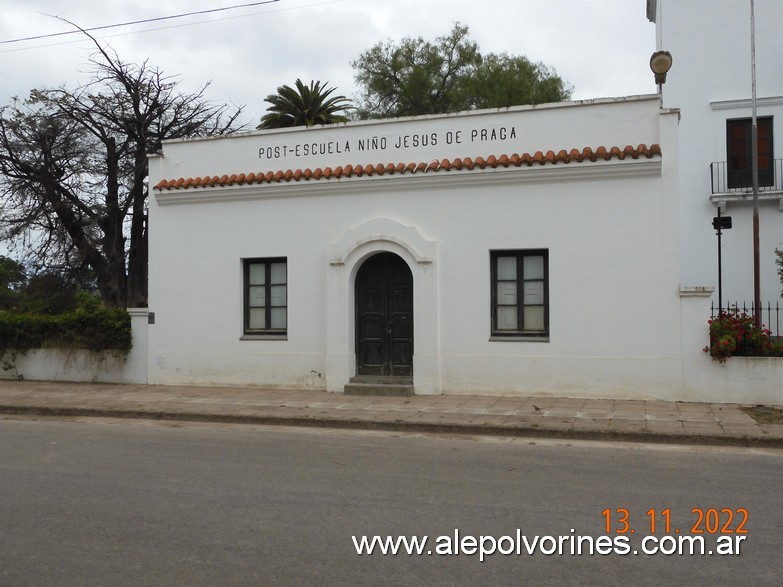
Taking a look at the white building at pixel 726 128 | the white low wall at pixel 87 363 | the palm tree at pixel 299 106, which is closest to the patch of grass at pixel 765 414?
the white building at pixel 726 128

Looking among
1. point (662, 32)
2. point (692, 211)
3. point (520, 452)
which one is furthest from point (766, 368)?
point (662, 32)

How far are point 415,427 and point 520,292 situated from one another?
3.58 m

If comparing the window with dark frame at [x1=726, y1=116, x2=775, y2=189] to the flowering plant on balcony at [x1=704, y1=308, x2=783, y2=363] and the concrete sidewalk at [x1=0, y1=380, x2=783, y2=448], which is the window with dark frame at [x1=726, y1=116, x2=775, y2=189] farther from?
the concrete sidewalk at [x1=0, y1=380, x2=783, y2=448]

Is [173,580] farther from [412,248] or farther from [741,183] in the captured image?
[741,183]

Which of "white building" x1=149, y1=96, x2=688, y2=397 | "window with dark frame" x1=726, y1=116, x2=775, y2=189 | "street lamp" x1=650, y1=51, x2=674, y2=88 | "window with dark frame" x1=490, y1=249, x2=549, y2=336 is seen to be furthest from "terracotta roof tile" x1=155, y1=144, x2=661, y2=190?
"window with dark frame" x1=726, y1=116, x2=775, y2=189

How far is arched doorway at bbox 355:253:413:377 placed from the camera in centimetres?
1354

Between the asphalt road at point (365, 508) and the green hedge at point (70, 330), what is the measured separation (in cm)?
531

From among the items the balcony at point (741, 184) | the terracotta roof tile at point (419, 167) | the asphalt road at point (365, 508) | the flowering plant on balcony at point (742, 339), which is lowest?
the asphalt road at point (365, 508)

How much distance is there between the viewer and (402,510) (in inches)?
250

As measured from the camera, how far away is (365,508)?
21.1 ft

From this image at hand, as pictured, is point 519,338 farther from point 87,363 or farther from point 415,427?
point 87,363

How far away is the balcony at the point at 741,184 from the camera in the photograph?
1905cm

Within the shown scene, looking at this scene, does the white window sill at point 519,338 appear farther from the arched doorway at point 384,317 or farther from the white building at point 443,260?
the arched doorway at point 384,317

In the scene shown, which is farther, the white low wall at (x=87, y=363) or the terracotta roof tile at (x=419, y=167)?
the white low wall at (x=87, y=363)
